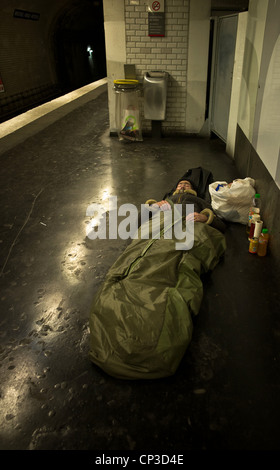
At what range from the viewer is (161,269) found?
2180 mm

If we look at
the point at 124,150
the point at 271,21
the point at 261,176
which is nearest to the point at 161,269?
the point at 261,176

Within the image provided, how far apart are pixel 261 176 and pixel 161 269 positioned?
72.9 inches

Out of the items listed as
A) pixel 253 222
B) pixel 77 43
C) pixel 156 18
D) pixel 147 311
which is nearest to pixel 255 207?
pixel 253 222

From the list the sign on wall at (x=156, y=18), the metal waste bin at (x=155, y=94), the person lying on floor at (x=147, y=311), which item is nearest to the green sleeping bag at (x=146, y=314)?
the person lying on floor at (x=147, y=311)

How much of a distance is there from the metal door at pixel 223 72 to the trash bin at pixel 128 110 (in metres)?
1.36

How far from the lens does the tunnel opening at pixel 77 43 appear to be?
49.2ft

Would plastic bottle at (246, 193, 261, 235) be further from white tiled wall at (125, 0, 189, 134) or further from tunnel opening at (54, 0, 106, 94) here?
tunnel opening at (54, 0, 106, 94)

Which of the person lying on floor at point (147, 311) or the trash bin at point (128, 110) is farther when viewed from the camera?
the trash bin at point (128, 110)

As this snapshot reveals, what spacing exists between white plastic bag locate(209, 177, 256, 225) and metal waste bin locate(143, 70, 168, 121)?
3.04m

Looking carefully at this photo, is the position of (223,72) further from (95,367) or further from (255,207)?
(95,367)

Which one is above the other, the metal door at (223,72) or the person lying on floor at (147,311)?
the metal door at (223,72)

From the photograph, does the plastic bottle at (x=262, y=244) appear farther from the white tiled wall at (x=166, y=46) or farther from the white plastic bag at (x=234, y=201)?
the white tiled wall at (x=166, y=46)
